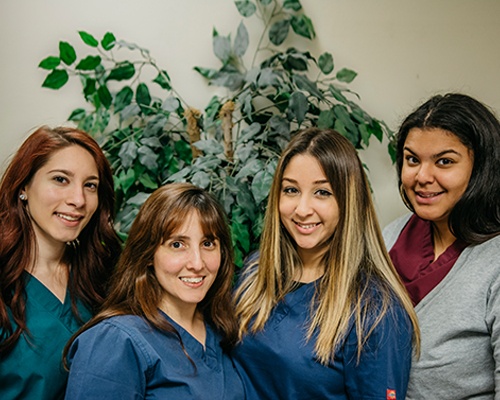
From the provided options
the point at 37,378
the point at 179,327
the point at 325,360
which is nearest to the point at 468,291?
the point at 325,360

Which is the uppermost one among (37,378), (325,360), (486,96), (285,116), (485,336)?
(486,96)

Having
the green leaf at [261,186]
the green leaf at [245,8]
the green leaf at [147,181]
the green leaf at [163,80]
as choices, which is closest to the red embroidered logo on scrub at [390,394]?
the green leaf at [261,186]

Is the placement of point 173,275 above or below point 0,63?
below

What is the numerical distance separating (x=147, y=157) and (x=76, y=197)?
25.1 inches

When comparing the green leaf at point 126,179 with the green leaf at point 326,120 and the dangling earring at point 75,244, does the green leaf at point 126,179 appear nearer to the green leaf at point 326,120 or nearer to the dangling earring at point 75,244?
the dangling earring at point 75,244

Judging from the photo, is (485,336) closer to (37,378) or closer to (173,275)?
(173,275)

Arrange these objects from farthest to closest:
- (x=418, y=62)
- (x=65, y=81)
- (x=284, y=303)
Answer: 1. (x=418, y=62)
2. (x=65, y=81)
3. (x=284, y=303)

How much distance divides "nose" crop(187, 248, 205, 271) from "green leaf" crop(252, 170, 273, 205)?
521 millimetres

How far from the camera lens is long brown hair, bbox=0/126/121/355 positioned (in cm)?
142

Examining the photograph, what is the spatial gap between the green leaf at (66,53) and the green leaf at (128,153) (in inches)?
14.3

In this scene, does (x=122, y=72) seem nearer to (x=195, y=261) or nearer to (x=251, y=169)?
(x=251, y=169)

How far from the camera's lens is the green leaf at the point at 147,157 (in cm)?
209

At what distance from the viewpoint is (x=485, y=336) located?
4.48 feet

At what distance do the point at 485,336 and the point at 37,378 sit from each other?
105cm
